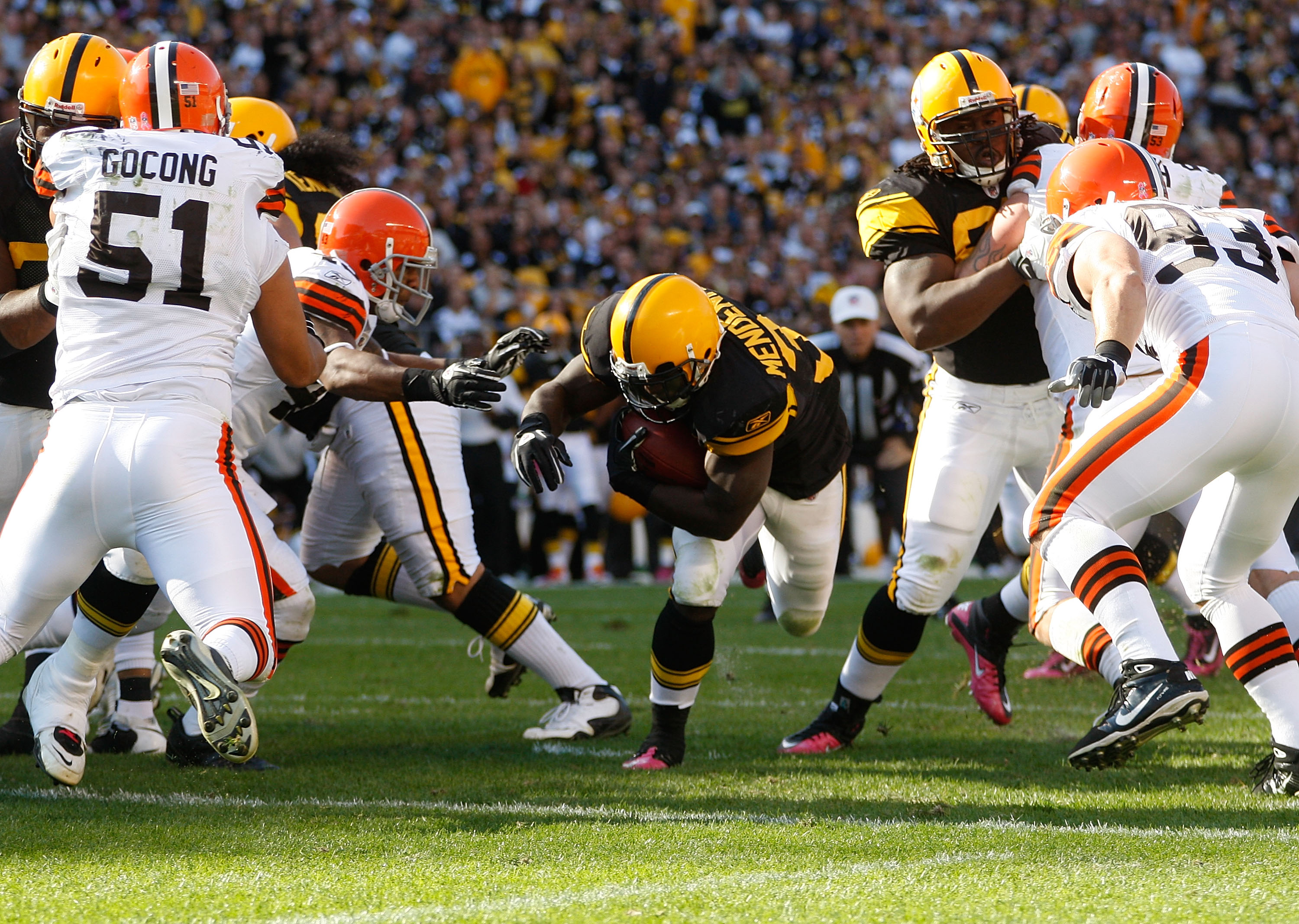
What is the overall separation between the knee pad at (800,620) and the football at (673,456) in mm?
642

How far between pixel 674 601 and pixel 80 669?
1.53m

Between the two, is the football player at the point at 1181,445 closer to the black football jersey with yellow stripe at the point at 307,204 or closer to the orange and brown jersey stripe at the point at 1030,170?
the orange and brown jersey stripe at the point at 1030,170

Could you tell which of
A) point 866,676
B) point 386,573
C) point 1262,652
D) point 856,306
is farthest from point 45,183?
point 856,306

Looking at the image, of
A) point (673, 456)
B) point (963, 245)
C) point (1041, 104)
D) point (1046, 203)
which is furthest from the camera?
point (1041, 104)

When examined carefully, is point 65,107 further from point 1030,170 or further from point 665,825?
point 1030,170

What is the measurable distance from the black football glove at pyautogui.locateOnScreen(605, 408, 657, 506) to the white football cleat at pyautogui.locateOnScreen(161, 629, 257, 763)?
4.09 ft

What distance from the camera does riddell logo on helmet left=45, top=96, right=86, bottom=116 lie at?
11.6 feet

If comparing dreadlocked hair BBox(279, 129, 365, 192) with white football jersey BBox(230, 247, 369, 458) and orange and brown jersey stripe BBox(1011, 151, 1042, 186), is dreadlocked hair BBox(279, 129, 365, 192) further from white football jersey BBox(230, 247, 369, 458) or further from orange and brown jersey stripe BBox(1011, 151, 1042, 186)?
orange and brown jersey stripe BBox(1011, 151, 1042, 186)

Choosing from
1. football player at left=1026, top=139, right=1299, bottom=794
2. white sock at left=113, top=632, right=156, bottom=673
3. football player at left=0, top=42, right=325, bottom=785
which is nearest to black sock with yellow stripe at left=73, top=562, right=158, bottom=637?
football player at left=0, top=42, right=325, bottom=785

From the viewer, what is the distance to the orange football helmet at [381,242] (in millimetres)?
4285

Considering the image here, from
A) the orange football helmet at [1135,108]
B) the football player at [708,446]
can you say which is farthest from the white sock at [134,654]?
the orange football helmet at [1135,108]

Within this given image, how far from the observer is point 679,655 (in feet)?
12.6

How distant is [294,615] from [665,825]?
5.04 ft

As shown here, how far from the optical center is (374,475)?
4.21m
